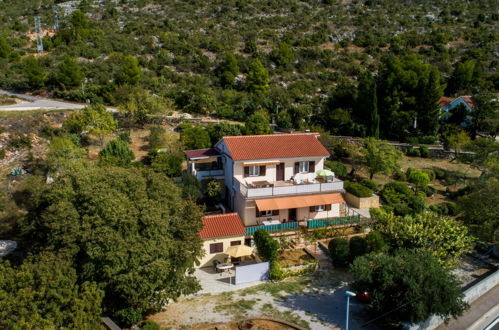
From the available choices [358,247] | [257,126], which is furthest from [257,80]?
[358,247]

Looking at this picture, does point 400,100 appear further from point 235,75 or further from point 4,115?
point 4,115

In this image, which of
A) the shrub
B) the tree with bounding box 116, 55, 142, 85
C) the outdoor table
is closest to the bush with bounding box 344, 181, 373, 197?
the outdoor table

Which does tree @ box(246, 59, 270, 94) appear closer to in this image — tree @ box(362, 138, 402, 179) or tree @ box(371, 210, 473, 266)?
tree @ box(362, 138, 402, 179)

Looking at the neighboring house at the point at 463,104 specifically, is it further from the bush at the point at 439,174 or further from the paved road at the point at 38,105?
the paved road at the point at 38,105

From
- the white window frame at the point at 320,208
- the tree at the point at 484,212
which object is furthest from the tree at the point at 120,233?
the tree at the point at 484,212

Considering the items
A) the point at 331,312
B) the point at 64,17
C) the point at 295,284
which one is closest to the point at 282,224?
the point at 295,284

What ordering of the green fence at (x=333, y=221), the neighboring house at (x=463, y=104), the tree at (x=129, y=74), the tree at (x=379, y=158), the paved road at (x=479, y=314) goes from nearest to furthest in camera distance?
the paved road at (x=479, y=314)
the green fence at (x=333, y=221)
the tree at (x=379, y=158)
the neighboring house at (x=463, y=104)
the tree at (x=129, y=74)
